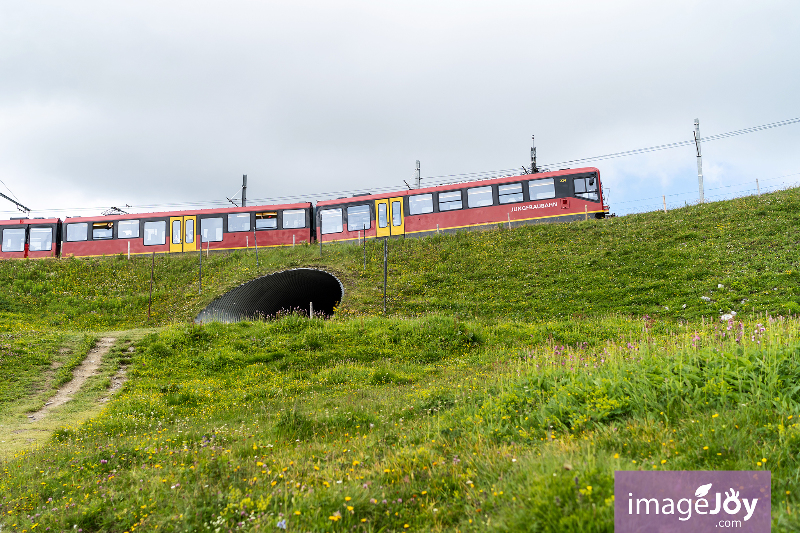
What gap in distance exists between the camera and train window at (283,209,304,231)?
38.2 meters

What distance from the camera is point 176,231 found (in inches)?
1515

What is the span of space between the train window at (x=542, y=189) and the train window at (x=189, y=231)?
999 inches

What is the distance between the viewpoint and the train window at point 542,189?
108ft

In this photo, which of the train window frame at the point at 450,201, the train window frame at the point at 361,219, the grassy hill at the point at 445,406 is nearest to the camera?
the grassy hill at the point at 445,406

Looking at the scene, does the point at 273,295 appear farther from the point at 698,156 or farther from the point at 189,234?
the point at 698,156

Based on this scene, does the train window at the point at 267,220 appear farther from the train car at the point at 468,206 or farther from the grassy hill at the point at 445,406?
the grassy hill at the point at 445,406

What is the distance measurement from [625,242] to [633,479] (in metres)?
26.2

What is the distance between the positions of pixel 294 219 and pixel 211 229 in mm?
6470

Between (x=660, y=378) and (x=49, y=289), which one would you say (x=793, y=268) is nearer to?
(x=660, y=378)

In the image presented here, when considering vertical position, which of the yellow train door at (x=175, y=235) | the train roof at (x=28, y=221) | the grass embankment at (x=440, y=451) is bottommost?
the grass embankment at (x=440, y=451)

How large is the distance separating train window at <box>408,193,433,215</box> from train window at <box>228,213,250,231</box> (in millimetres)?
12747

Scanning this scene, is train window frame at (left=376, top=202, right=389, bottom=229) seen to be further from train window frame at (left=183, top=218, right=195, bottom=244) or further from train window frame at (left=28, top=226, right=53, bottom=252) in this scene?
train window frame at (left=28, top=226, right=53, bottom=252)

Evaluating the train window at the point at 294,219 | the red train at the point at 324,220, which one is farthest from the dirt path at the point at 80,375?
the train window at the point at 294,219

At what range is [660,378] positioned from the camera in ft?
20.7
